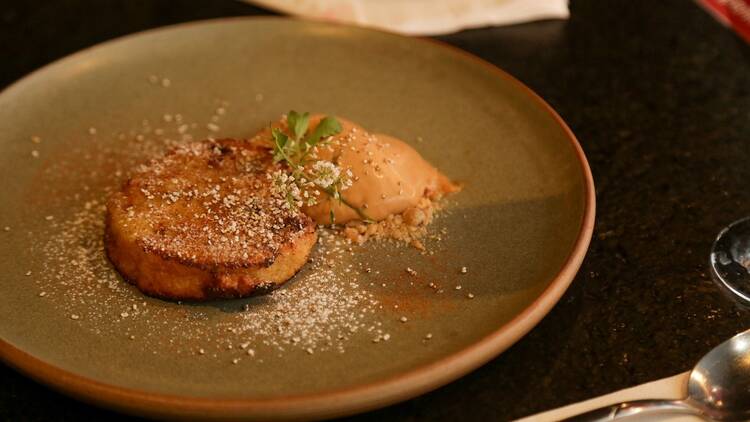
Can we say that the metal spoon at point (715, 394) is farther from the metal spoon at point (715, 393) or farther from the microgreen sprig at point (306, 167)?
the microgreen sprig at point (306, 167)

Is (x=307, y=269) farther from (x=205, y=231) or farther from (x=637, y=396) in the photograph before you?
(x=637, y=396)

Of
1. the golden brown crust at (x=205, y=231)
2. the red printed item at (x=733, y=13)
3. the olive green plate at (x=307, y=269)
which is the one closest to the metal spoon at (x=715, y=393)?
the olive green plate at (x=307, y=269)

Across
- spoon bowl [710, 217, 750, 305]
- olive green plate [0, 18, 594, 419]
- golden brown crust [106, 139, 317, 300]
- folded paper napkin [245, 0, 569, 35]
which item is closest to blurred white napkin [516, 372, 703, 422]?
olive green plate [0, 18, 594, 419]

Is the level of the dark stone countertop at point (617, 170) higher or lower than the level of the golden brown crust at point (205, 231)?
lower

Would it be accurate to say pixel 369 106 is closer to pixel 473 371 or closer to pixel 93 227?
pixel 93 227

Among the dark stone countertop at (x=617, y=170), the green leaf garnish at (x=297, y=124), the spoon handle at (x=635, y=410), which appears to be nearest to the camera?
the spoon handle at (x=635, y=410)
